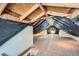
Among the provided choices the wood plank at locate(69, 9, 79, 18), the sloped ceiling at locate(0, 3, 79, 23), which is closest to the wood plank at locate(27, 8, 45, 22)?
the sloped ceiling at locate(0, 3, 79, 23)

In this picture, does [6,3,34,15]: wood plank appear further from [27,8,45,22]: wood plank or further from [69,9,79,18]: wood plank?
[69,9,79,18]: wood plank

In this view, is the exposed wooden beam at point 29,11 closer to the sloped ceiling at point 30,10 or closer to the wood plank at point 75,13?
the sloped ceiling at point 30,10

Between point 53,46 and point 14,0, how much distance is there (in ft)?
2.37

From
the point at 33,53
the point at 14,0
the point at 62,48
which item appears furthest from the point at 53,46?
the point at 14,0

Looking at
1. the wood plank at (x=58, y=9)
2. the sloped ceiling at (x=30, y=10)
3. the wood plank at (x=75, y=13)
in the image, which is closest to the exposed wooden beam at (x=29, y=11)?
the sloped ceiling at (x=30, y=10)

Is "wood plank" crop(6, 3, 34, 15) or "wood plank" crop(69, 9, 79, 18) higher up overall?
"wood plank" crop(6, 3, 34, 15)

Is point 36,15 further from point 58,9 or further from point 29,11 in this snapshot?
point 58,9

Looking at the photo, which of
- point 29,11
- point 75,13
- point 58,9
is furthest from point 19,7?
point 75,13

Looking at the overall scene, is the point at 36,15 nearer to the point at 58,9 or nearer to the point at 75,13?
the point at 58,9

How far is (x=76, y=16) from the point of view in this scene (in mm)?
2004

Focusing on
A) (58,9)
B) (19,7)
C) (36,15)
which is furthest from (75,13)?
(19,7)

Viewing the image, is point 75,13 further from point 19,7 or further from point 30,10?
point 19,7

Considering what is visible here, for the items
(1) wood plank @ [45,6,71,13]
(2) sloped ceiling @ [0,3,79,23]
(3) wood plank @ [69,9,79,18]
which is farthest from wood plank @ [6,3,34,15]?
(3) wood plank @ [69,9,79,18]

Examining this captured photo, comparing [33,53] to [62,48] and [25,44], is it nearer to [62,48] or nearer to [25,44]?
[25,44]
